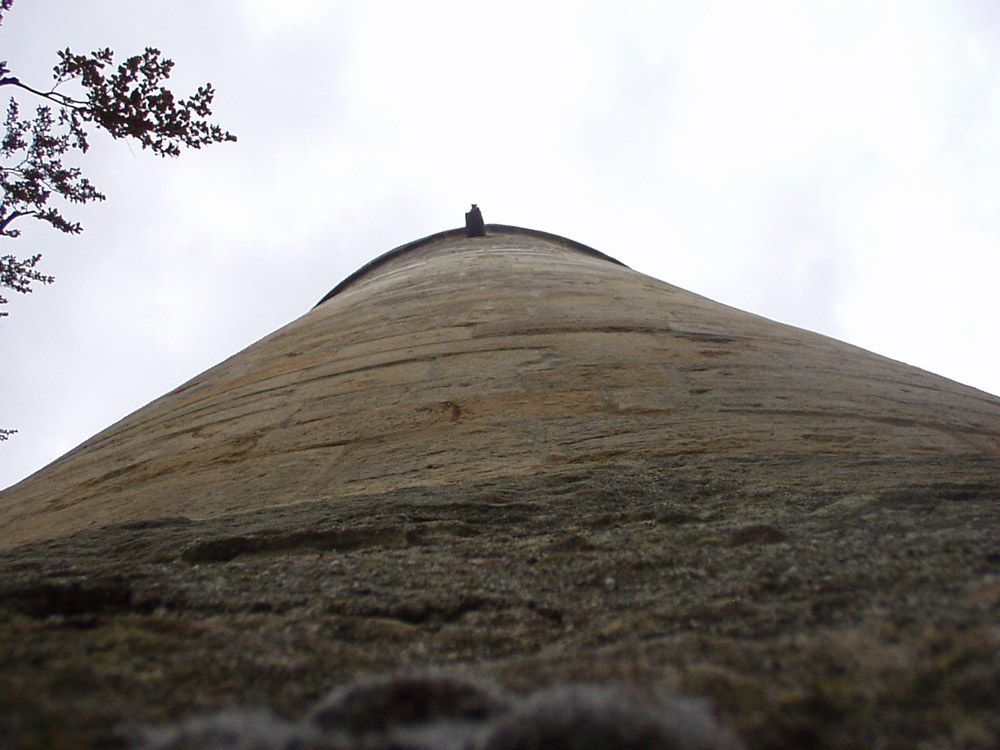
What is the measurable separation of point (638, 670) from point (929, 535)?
1.79 feet

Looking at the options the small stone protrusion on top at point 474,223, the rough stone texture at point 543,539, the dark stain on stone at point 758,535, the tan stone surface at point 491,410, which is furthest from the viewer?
the small stone protrusion on top at point 474,223

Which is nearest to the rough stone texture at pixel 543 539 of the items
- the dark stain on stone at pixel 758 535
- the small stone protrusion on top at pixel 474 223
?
the dark stain on stone at pixel 758 535

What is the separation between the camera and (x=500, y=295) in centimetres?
336

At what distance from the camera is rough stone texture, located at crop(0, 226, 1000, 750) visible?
0.61 meters

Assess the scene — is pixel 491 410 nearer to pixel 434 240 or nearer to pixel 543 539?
pixel 543 539

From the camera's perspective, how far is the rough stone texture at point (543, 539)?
0.61 meters

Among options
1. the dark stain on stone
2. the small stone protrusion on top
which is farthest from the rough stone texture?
the small stone protrusion on top

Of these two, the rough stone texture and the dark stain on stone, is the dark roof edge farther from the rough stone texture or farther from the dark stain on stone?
the dark stain on stone

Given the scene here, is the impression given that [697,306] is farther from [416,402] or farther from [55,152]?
[55,152]

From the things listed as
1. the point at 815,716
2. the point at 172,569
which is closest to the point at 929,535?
the point at 815,716

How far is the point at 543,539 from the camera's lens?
1.16m

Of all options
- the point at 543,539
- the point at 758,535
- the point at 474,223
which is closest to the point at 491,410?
the point at 543,539

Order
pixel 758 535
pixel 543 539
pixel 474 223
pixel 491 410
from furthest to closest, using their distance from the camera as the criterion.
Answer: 1. pixel 474 223
2. pixel 491 410
3. pixel 543 539
4. pixel 758 535

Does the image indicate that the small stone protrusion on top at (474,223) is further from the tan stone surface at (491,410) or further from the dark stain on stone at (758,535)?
the dark stain on stone at (758,535)
